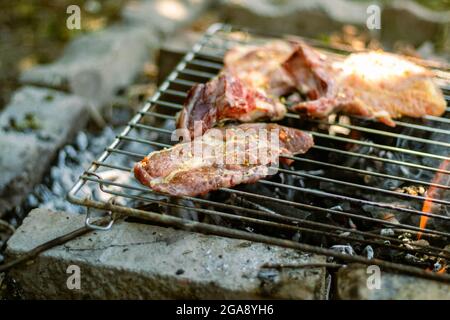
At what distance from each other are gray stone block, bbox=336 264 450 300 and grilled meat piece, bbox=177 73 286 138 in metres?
1.21

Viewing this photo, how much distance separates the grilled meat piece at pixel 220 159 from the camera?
2938mm

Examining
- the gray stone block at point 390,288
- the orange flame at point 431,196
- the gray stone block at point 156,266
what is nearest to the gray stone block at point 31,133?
the gray stone block at point 156,266

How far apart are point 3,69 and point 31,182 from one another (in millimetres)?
2461

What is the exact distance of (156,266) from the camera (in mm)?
2727

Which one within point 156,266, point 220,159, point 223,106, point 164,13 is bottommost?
point 156,266

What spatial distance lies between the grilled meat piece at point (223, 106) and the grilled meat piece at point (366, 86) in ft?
0.75

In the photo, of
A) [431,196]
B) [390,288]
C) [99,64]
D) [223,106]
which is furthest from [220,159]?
[99,64]

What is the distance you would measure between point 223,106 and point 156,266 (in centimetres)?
113

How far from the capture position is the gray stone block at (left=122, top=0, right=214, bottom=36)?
19.9 ft

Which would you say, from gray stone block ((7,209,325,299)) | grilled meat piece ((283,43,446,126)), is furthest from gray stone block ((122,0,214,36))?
gray stone block ((7,209,325,299))

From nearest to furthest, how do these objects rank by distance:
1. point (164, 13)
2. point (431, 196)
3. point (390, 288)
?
1. point (390, 288)
2. point (431, 196)
3. point (164, 13)

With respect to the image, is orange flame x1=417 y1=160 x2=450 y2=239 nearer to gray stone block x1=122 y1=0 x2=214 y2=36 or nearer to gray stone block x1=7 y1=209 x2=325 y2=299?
gray stone block x1=7 y1=209 x2=325 y2=299

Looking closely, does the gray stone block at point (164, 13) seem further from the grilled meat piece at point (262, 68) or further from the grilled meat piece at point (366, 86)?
the grilled meat piece at point (366, 86)

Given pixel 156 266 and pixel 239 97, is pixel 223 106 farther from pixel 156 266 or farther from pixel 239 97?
pixel 156 266
